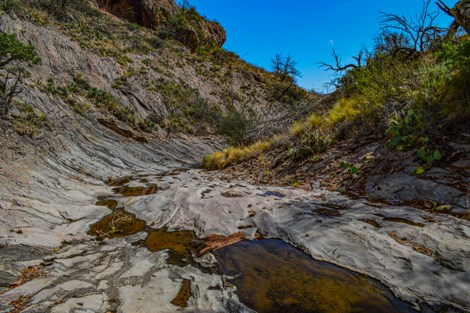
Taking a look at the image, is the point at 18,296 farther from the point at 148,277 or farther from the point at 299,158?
→ the point at 299,158

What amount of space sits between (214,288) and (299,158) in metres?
5.22

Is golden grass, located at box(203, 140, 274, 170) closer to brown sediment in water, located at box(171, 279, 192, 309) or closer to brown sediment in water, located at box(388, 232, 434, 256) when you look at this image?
brown sediment in water, located at box(388, 232, 434, 256)

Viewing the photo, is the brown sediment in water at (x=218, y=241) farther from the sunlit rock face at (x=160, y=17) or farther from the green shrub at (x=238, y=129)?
the sunlit rock face at (x=160, y=17)

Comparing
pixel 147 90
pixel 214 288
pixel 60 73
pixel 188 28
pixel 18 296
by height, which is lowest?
pixel 18 296

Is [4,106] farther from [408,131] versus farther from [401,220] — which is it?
[408,131]

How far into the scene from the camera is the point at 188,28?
1307 inches

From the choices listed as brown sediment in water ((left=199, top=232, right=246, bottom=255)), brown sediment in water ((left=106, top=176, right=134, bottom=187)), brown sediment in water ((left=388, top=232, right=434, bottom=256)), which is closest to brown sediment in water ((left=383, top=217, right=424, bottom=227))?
brown sediment in water ((left=388, top=232, right=434, bottom=256))

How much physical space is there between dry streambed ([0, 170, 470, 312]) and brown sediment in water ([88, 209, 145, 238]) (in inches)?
0.7

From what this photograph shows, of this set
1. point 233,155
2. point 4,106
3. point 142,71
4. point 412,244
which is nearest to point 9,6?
point 142,71

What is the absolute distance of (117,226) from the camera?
431 cm

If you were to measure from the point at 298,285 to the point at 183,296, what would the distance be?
1061 mm

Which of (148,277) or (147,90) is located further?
(147,90)

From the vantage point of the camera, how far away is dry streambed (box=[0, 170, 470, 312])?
86.5 inches

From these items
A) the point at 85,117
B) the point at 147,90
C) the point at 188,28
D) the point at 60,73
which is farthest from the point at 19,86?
the point at 188,28
